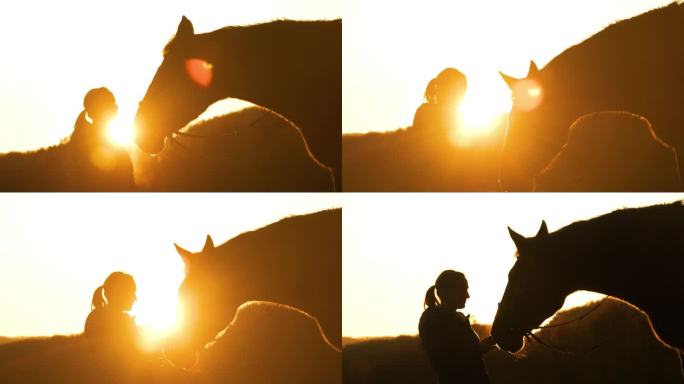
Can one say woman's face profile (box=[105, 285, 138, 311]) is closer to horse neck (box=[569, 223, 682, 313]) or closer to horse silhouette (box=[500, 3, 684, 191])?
horse silhouette (box=[500, 3, 684, 191])

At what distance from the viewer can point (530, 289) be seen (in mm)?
1836

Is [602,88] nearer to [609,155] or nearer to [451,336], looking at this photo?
[609,155]

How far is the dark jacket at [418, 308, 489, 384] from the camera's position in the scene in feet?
6.14

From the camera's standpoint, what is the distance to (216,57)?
1.92 meters

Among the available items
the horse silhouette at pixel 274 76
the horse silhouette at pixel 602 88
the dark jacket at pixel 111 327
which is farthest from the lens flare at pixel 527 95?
the dark jacket at pixel 111 327

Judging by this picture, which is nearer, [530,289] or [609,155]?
[530,289]

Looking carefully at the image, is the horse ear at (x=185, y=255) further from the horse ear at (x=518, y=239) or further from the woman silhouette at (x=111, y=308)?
the horse ear at (x=518, y=239)

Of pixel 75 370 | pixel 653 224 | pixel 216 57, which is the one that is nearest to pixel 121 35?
pixel 216 57

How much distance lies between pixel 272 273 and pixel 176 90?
0.54 metres

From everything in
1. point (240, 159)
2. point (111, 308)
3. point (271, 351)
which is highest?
point (240, 159)

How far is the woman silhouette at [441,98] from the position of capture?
6.31 feet

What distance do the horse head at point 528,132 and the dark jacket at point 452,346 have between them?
38 centimetres

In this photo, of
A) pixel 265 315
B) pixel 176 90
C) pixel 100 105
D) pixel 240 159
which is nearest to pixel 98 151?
pixel 100 105

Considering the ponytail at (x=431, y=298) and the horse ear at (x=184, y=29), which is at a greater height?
the horse ear at (x=184, y=29)
